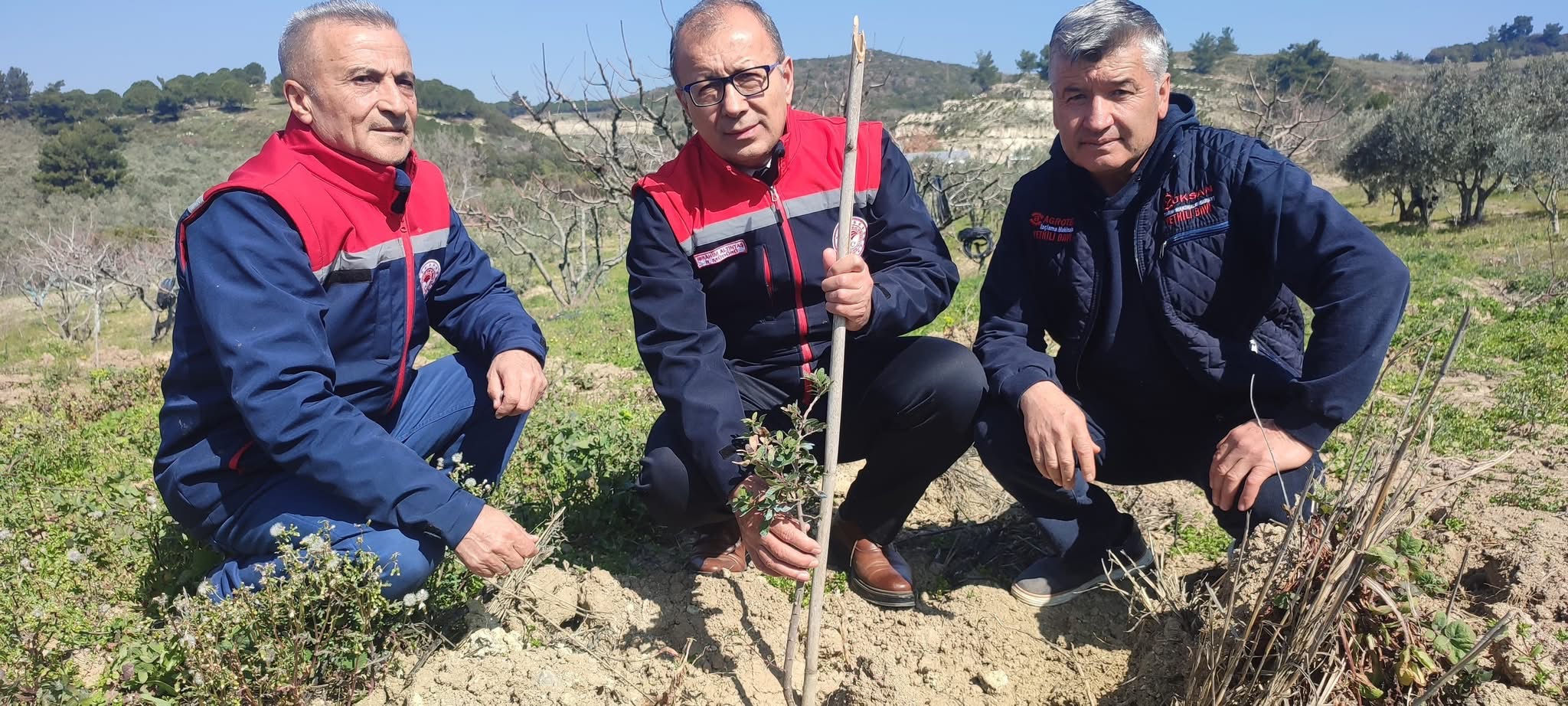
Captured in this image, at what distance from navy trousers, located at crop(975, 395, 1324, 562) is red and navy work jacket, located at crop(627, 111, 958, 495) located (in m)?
0.41

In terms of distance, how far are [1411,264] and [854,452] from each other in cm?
1134

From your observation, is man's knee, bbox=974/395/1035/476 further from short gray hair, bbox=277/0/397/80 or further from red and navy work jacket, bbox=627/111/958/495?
short gray hair, bbox=277/0/397/80

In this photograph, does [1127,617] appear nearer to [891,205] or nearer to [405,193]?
[891,205]

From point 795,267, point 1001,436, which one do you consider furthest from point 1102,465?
point 795,267

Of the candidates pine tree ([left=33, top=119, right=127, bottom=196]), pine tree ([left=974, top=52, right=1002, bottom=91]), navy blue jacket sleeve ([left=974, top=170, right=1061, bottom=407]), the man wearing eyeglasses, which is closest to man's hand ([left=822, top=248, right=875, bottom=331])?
the man wearing eyeglasses

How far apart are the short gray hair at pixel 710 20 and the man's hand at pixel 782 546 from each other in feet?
3.80

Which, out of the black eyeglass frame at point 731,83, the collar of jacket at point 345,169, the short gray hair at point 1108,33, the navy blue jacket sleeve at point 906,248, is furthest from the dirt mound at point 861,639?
the black eyeglass frame at point 731,83

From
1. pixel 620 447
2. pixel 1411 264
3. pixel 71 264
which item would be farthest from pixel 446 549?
pixel 71 264

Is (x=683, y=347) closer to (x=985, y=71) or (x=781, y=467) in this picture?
(x=781, y=467)

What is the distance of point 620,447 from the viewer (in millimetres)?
3305

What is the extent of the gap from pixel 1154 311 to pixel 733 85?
1.27 m

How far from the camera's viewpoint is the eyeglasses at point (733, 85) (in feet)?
7.69

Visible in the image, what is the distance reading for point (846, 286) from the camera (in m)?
2.03

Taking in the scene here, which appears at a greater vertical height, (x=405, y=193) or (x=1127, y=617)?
(x=405, y=193)
